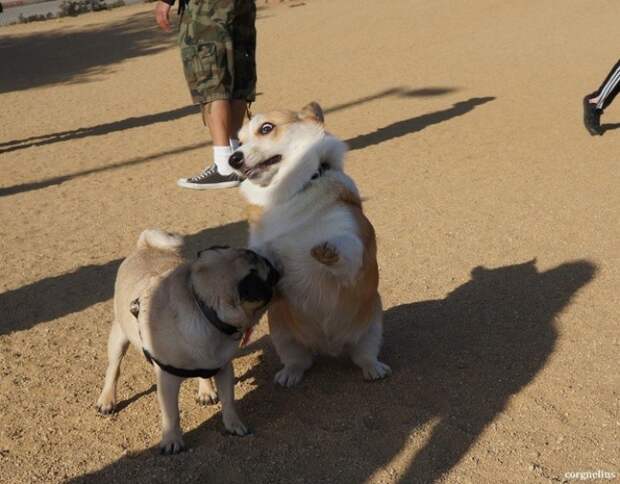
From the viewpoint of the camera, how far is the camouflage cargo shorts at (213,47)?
7.66 meters

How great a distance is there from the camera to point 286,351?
4.33 m

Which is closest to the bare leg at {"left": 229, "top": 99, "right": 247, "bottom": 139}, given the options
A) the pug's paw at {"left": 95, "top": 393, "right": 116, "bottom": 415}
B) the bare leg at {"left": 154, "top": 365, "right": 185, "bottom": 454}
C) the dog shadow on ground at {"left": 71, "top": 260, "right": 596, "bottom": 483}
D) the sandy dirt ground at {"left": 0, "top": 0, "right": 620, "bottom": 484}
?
the sandy dirt ground at {"left": 0, "top": 0, "right": 620, "bottom": 484}

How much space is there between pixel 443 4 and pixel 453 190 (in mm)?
13293

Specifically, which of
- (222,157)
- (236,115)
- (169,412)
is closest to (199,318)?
(169,412)

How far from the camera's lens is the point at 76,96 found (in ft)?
45.8

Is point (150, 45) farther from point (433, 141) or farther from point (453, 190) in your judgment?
point (453, 190)

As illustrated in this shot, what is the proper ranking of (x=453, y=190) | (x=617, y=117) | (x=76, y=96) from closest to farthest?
1. (x=453, y=190)
2. (x=617, y=117)
3. (x=76, y=96)

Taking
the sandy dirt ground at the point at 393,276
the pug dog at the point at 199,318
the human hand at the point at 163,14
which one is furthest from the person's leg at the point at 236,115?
the pug dog at the point at 199,318

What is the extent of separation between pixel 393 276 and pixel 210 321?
237cm

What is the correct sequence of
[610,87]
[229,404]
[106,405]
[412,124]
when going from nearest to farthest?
1. [229,404]
2. [106,405]
3. [610,87]
4. [412,124]

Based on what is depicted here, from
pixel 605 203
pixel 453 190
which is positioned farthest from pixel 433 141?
pixel 605 203

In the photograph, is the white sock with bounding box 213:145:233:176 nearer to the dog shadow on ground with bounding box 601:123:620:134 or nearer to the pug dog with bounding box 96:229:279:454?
the pug dog with bounding box 96:229:279:454

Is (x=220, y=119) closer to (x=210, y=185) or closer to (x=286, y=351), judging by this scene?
(x=210, y=185)

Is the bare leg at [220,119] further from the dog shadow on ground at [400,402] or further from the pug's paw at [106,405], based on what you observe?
the pug's paw at [106,405]
